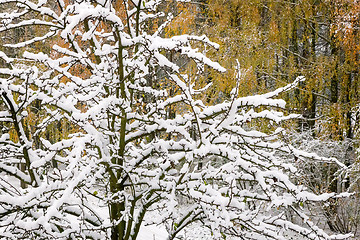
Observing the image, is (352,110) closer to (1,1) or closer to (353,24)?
(353,24)

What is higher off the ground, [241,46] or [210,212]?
[241,46]

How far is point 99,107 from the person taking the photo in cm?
214

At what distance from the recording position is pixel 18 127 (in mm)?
2943

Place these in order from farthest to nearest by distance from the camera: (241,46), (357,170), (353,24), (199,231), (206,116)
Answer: (199,231), (241,46), (357,170), (353,24), (206,116)

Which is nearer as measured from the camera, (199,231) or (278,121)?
(278,121)

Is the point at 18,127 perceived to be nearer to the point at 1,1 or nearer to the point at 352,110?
the point at 1,1

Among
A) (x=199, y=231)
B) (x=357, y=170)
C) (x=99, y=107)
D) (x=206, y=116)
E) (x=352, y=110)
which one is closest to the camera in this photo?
(x=99, y=107)

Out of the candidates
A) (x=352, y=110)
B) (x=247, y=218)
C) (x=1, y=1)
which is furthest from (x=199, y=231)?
(x=1, y=1)

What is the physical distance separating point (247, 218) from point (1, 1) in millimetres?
2687

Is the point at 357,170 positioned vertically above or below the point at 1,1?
below

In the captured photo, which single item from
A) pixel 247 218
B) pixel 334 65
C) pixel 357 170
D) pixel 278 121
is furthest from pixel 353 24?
pixel 247 218

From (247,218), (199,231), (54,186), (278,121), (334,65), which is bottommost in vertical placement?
(199,231)

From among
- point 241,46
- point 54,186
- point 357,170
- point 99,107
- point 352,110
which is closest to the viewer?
point 99,107

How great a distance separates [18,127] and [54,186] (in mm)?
962
